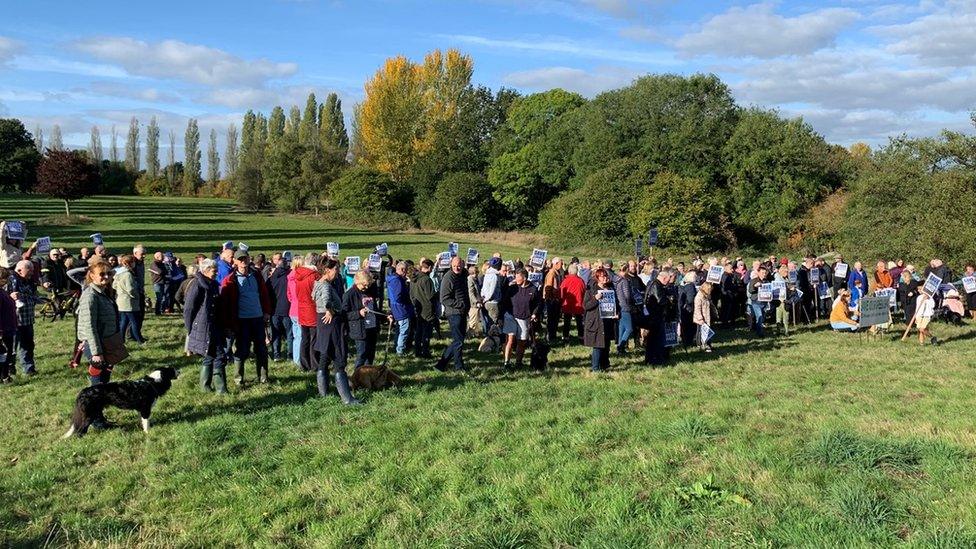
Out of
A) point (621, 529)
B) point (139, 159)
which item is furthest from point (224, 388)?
point (139, 159)

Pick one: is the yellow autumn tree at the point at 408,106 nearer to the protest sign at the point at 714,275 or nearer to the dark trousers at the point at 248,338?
the protest sign at the point at 714,275

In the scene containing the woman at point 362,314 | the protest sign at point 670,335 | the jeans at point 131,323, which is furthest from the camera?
the protest sign at point 670,335

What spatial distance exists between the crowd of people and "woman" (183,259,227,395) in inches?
0.7

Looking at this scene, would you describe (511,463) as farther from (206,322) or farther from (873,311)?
(873,311)

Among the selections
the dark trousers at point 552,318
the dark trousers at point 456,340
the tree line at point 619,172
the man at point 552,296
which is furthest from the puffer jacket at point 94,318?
the tree line at point 619,172

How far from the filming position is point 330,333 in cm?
821

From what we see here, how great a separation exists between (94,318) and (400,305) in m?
5.11

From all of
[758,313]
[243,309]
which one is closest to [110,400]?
[243,309]

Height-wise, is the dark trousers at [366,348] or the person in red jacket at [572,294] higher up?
the person in red jacket at [572,294]

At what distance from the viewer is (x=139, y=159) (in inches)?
4400

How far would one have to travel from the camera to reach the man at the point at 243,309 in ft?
29.6

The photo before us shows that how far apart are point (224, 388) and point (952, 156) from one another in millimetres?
29007

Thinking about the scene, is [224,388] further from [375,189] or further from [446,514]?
[375,189]

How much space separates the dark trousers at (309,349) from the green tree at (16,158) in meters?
58.7
